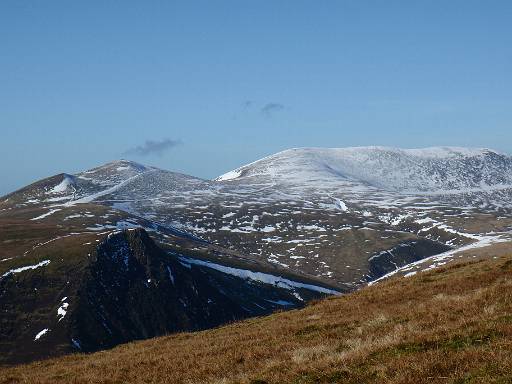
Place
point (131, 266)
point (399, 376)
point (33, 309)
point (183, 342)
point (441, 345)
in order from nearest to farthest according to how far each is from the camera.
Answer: point (399, 376)
point (441, 345)
point (183, 342)
point (33, 309)
point (131, 266)

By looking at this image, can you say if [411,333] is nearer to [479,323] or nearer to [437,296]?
[479,323]

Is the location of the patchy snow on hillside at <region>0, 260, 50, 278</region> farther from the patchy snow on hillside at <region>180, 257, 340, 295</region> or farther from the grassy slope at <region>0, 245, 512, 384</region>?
the grassy slope at <region>0, 245, 512, 384</region>

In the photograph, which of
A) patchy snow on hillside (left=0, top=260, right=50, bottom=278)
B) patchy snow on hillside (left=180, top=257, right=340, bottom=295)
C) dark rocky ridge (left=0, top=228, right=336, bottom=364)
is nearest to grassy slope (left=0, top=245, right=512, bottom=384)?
dark rocky ridge (left=0, top=228, right=336, bottom=364)

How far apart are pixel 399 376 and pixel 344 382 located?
1317 mm

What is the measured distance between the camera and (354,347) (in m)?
16.8

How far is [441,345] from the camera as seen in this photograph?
15.5 m

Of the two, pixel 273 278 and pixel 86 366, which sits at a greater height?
pixel 86 366

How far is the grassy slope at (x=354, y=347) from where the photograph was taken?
13.5m

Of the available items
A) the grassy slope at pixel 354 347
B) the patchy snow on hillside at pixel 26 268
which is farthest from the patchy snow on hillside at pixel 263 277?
the grassy slope at pixel 354 347

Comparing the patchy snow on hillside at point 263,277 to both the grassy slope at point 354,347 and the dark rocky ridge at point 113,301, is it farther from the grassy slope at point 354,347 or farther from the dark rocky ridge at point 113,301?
the grassy slope at point 354,347

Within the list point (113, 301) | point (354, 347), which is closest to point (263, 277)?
point (113, 301)

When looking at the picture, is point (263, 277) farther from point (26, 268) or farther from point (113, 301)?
point (26, 268)

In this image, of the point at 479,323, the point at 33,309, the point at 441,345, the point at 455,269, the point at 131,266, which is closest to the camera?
the point at 441,345

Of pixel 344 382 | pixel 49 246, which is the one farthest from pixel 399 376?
pixel 49 246
